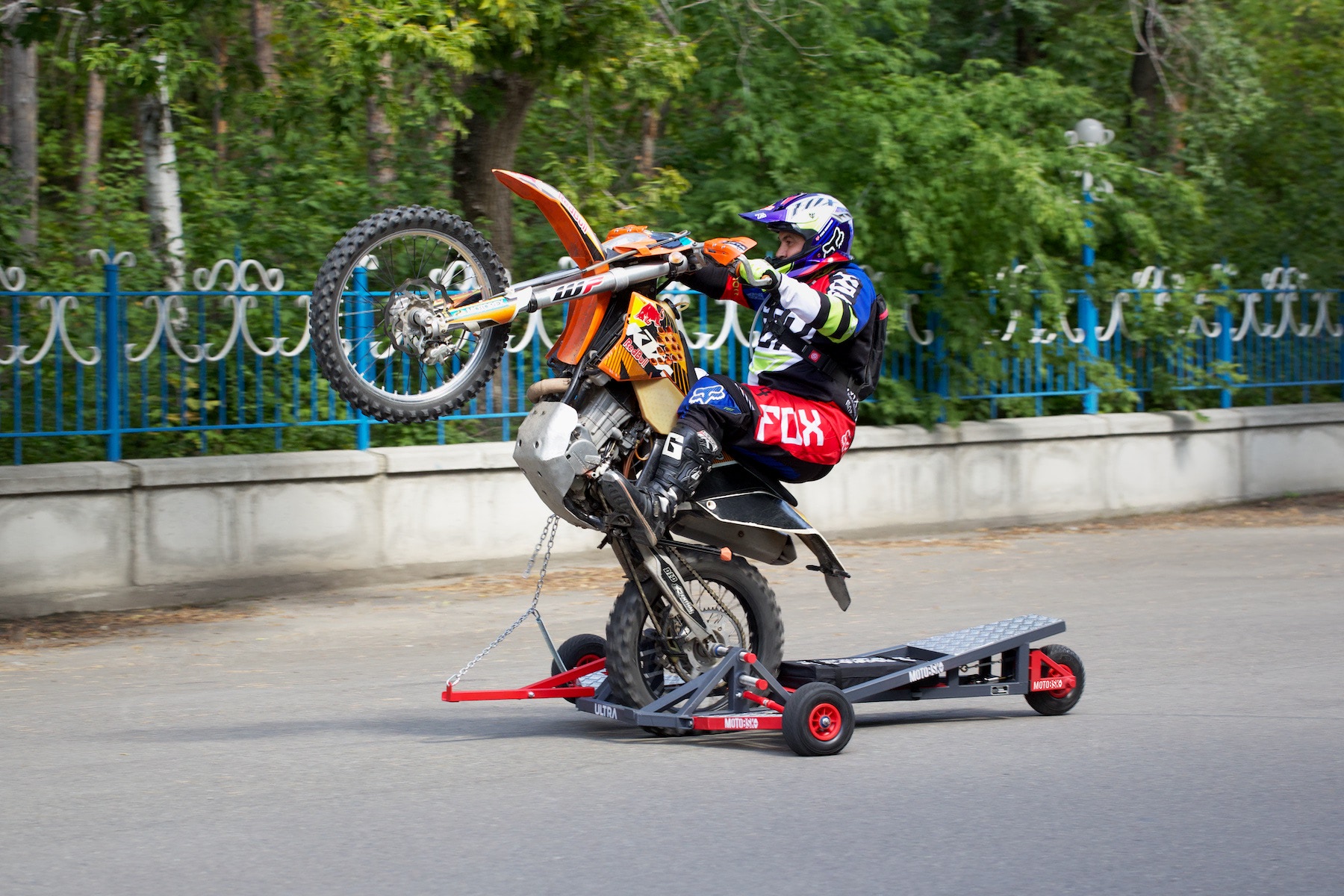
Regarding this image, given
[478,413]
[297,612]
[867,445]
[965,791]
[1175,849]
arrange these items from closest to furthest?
[1175,849] → [965,791] → [297,612] → [478,413] → [867,445]

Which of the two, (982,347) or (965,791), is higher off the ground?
(982,347)

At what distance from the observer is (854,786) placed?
5387 millimetres

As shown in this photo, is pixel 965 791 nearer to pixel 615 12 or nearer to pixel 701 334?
pixel 701 334

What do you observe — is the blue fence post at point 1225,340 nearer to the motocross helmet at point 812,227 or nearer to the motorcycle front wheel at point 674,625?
the motocross helmet at point 812,227

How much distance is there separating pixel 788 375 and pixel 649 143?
32.7ft

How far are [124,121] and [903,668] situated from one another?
19.6 m

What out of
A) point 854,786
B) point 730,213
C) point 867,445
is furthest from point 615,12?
point 854,786

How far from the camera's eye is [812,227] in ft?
20.2

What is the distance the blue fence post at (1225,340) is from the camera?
14656mm

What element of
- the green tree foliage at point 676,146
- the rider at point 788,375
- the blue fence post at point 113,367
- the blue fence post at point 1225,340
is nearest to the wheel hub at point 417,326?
the rider at point 788,375

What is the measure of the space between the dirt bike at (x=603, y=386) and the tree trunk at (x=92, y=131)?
518 inches

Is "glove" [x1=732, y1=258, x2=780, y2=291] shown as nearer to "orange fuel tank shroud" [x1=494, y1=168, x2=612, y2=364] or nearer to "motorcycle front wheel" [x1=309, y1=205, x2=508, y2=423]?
"orange fuel tank shroud" [x1=494, y1=168, x2=612, y2=364]

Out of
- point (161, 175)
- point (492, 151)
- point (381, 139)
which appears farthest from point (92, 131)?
point (492, 151)

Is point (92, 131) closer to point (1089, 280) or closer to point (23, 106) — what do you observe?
point (23, 106)
